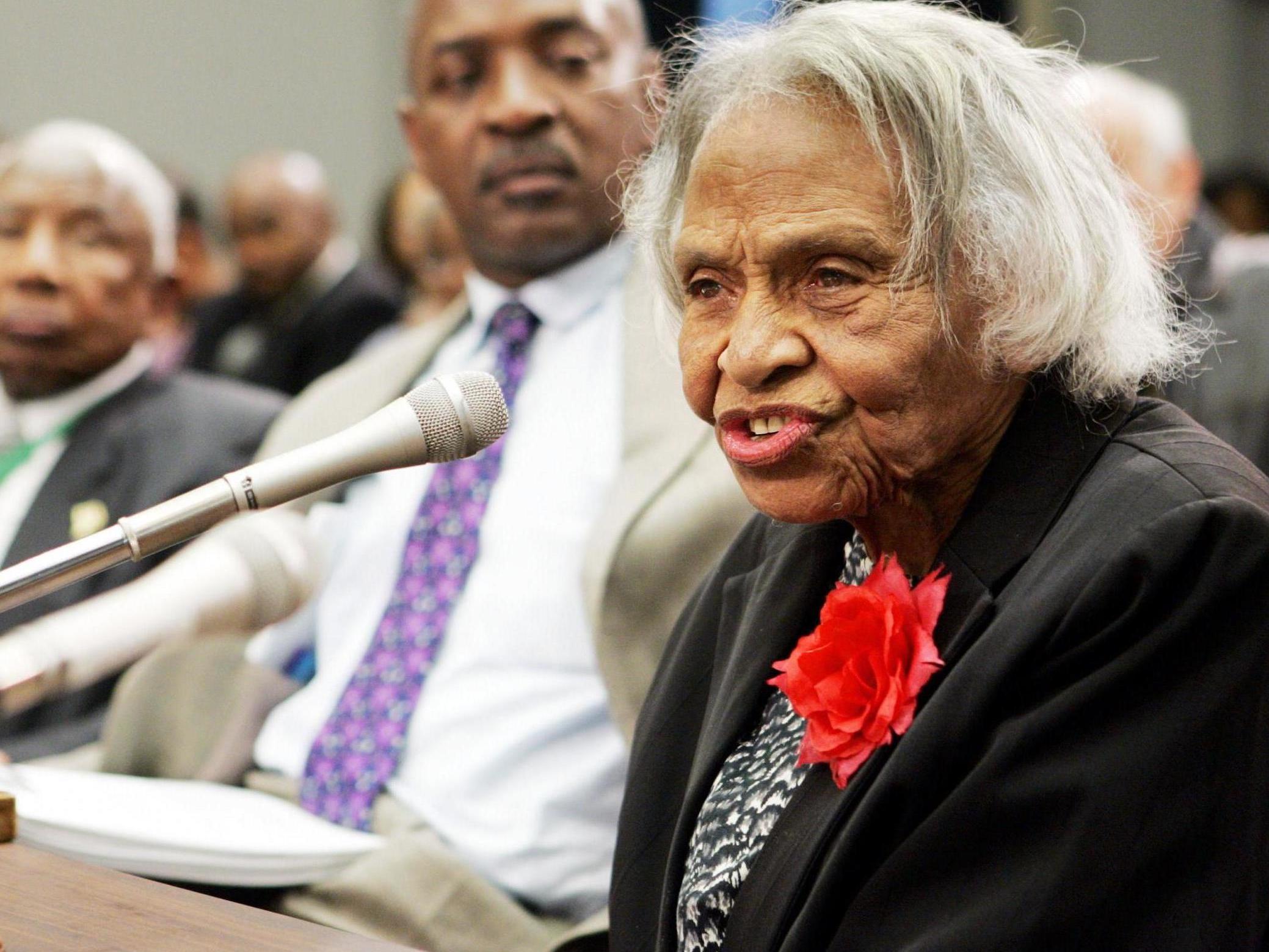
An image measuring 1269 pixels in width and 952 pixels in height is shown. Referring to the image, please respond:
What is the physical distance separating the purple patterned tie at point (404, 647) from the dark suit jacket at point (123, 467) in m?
0.61

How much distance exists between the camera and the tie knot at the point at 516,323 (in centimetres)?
254

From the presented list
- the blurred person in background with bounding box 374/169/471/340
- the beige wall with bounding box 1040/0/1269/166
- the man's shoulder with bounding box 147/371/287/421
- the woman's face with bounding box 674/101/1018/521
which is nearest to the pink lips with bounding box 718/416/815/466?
the woman's face with bounding box 674/101/1018/521

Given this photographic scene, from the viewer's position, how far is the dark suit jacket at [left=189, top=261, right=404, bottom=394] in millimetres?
5340

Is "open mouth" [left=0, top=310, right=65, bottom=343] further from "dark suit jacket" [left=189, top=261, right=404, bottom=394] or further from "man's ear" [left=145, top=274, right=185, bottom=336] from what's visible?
"dark suit jacket" [left=189, top=261, right=404, bottom=394]

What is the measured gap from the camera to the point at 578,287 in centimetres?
252

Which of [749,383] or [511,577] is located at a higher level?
[749,383]

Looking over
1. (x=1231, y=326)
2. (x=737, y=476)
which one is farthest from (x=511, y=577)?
(x=1231, y=326)

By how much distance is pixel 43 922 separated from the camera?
1.38 metres

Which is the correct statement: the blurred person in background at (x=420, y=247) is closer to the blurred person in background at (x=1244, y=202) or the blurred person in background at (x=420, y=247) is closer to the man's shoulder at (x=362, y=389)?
the man's shoulder at (x=362, y=389)

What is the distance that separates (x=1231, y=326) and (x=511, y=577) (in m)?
2.06

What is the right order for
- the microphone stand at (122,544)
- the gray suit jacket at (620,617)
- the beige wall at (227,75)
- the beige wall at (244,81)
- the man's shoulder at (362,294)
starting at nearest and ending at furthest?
the microphone stand at (122,544) → the gray suit jacket at (620,617) → the man's shoulder at (362,294) → the beige wall at (227,75) → the beige wall at (244,81)

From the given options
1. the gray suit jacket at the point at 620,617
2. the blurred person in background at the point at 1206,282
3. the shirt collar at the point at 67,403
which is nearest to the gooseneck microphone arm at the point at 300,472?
the gray suit jacket at the point at 620,617

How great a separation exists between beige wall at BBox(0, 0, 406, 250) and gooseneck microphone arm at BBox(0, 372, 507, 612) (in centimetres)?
678

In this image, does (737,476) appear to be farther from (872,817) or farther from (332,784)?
(332,784)
